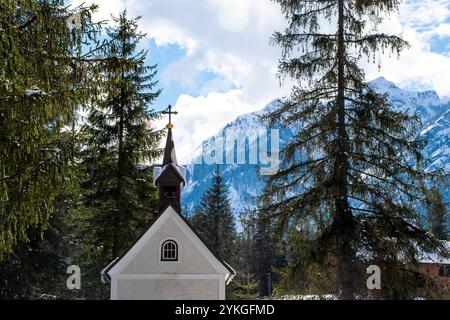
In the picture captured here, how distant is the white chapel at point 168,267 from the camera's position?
18641 millimetres

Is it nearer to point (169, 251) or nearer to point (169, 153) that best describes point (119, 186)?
point (169, 153)

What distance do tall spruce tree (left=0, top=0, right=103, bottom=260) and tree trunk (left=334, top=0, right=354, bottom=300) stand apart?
7.24 meters

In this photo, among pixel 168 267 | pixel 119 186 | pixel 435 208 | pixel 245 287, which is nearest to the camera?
pixel 435 208

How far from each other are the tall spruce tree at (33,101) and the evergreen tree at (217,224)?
3827cm

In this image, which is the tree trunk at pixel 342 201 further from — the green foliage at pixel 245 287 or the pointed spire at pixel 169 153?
the green foliage at pixel 245 287

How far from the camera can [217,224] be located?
48438 millimetres

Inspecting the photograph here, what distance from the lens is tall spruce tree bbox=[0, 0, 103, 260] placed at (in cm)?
786

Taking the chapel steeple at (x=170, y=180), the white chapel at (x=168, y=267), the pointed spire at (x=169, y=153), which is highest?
the pointed spire at (x=169, y=153)

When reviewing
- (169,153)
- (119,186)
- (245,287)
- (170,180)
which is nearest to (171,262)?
(170,180)

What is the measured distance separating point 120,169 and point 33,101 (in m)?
15.6

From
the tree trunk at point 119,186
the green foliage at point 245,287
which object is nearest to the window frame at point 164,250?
the tree trunk at point 119,186

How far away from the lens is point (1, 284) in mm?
21891

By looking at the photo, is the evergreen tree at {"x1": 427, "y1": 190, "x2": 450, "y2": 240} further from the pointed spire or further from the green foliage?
the green foliage
